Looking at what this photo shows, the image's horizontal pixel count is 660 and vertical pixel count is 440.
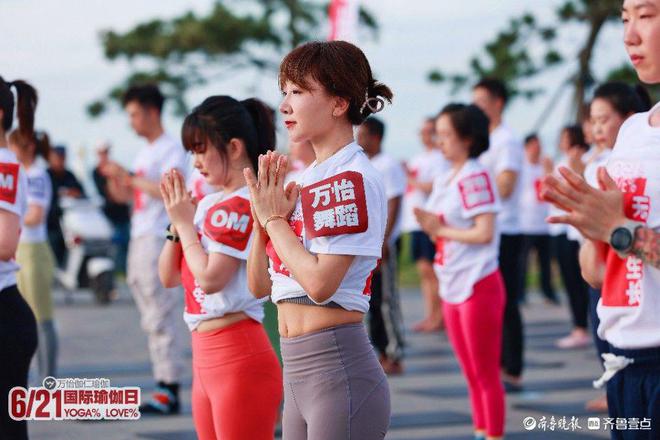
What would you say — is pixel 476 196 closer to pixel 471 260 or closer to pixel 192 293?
pixel 471 260

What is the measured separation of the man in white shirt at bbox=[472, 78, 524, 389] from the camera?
7.88 m

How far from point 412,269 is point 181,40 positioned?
8.27 meters

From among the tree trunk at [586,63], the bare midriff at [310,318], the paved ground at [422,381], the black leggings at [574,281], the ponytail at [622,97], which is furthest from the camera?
the tree trunk at [586,63]

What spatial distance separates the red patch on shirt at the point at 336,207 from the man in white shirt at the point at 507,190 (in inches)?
196

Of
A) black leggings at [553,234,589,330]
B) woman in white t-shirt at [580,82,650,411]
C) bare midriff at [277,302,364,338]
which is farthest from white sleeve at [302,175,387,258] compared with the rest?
black leggings at [553,234,589,330]

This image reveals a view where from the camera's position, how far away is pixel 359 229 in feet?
9.93

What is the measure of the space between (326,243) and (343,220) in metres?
0.08

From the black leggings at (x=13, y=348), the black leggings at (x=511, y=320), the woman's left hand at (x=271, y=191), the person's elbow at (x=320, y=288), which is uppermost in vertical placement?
the woman's left hand at (x=271, y=191)

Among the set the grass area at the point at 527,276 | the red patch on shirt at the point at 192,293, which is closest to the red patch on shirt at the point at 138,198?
the red patch on shirt at the point at 192,293

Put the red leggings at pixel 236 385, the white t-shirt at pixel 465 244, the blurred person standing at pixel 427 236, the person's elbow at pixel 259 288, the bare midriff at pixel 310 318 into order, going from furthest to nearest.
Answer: the blurred person standing at pixel 427 236 → the white t-shirt at pixel 465 244 → the red leggings at pixel 236 385 → the person's elbow at pixel 259 288 → the bare midriff at pixel 310 318

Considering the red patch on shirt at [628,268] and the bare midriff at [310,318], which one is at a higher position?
the red patch on shirt at [628,268]

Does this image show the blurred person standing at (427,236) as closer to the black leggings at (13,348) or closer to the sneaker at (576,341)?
the sneaker at (576,341)

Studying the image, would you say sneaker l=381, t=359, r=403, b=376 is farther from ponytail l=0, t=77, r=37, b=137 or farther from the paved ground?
ponytail l=0, t=77, r=37, b=137

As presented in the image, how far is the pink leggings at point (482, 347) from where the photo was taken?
19.0 ft
